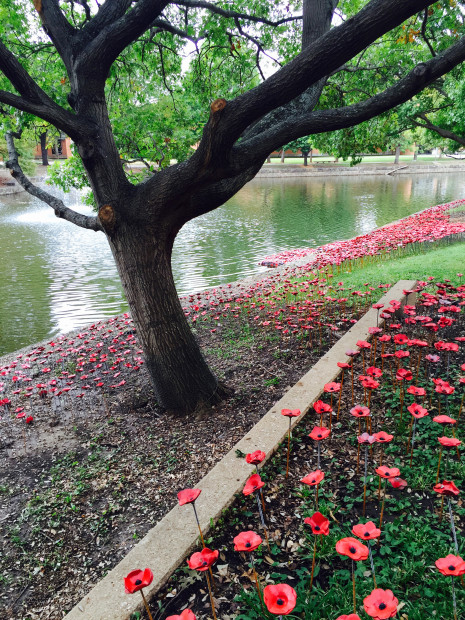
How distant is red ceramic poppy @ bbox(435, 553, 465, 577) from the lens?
4.30 ft

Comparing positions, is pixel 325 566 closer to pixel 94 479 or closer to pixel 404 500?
pixel 404 500

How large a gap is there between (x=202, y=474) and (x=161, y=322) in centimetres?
148

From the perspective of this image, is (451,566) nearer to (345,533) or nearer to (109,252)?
(345,533)

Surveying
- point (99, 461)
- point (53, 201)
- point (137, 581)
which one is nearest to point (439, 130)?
point (53, 201)

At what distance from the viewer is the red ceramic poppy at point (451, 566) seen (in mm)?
1311

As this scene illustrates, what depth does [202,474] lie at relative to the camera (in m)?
3.18

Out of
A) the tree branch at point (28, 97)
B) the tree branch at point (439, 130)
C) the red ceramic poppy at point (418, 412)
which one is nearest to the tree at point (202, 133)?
the tree branch at point (28, 97)

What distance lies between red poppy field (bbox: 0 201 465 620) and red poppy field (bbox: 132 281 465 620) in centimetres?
1

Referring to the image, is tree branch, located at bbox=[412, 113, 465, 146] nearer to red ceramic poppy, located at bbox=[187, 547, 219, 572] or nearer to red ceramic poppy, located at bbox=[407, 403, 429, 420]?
red ceramic poppy, located at bbox=[407, 403, 429, 420]

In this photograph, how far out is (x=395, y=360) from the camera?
4.10 metres

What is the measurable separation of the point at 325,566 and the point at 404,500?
25.5 inches

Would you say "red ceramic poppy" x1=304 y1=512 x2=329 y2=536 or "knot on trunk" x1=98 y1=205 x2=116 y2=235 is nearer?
"red ceramic poppy" x1=304 y1=512 x2=329 y2=536

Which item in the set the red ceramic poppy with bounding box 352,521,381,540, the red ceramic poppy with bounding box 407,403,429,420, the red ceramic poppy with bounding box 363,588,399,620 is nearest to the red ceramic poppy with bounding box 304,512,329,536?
the red ceramic poppy with bounding box 352,521,381,540

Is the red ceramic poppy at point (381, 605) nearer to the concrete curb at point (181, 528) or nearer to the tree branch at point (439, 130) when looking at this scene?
the concrete curb at point (181, 528)
